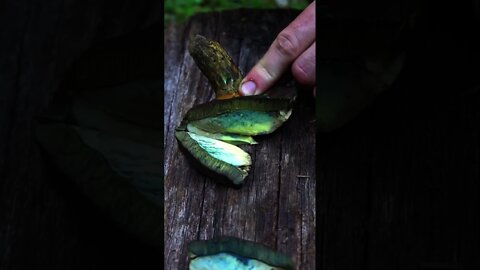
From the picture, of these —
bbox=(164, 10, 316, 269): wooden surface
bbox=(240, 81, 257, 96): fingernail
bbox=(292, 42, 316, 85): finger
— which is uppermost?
bbox=(292, 42, 316, 85): finger

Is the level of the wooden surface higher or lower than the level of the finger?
lower
